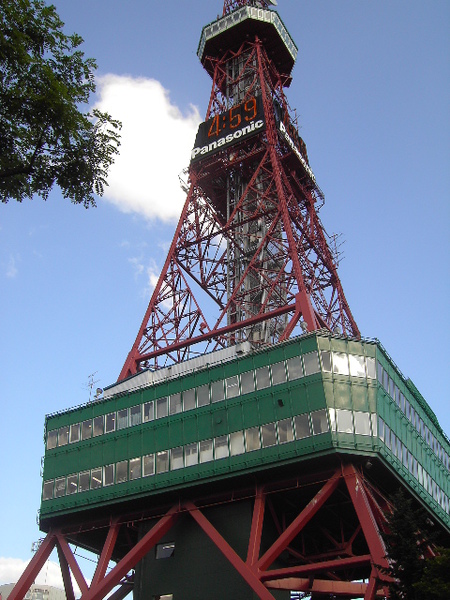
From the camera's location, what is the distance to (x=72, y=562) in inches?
2199

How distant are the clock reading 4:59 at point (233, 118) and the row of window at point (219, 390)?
35.9 metres

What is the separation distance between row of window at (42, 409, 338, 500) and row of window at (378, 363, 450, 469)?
7.18m

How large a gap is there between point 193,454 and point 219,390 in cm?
510

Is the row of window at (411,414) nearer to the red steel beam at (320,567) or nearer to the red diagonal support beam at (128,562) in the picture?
the red steel beam at (320,567)

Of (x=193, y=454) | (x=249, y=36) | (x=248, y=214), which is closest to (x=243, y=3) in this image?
(x=249, y=36)

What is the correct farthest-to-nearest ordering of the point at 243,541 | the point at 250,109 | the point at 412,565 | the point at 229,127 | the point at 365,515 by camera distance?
1. the point at 229,127
2. the point at 250,109
3. the point at 243,541
4. the point at 365,515
5. the point at 412,565

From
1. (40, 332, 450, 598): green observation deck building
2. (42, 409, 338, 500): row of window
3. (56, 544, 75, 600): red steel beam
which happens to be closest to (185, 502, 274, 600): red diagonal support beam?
(40, 332, 450, 598): green observation deck building

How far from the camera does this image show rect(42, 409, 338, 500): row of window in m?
49.7

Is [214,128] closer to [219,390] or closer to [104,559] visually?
[219,390]

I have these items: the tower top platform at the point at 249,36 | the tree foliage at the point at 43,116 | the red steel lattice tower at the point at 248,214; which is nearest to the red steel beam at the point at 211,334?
the red steel lattice tower at the point at 248,214

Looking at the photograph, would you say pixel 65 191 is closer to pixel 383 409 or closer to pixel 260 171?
pixel 383 409

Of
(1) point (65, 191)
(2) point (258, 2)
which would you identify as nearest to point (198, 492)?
(1) point (65, 191)

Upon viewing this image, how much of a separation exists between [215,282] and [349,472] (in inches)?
1244

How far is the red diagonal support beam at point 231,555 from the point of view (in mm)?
45378
